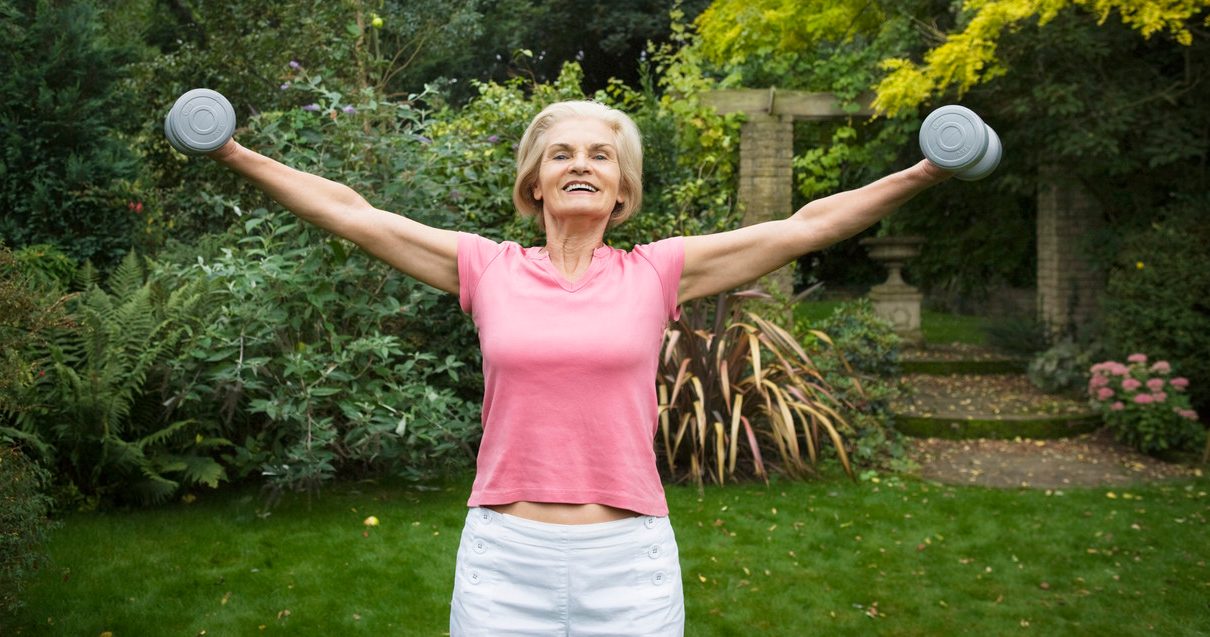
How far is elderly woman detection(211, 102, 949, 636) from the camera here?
1.67 metres

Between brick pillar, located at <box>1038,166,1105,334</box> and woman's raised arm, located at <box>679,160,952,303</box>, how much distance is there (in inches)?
287

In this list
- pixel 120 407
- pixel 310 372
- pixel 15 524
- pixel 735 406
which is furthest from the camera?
pixel 735 406

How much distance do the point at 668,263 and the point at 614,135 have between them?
261 mm

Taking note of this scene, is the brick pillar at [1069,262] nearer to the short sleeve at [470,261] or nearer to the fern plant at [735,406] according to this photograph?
the fern plant at [735,406]

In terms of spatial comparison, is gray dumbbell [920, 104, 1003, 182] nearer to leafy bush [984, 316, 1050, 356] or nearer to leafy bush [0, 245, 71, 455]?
leafy bush [0, 245, 71, 455]

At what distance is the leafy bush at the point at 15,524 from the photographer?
267 cm

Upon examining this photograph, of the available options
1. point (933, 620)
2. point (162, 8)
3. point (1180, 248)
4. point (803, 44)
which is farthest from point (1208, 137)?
point (162, 8)

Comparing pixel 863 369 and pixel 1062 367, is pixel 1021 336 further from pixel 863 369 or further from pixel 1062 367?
pixel 863 369

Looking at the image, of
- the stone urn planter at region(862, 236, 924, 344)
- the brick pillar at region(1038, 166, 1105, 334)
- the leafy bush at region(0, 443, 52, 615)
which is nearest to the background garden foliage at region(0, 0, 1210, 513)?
the leafy bush at region(0, 443, 52, 615)

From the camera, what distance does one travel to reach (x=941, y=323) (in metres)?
13.2

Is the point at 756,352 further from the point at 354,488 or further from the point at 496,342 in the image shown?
the point at 496,342

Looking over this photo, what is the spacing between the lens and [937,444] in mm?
6656

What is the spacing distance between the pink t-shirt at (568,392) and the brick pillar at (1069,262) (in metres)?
7.58

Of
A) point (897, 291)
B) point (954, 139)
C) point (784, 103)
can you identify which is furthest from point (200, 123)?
point (897, 291)
